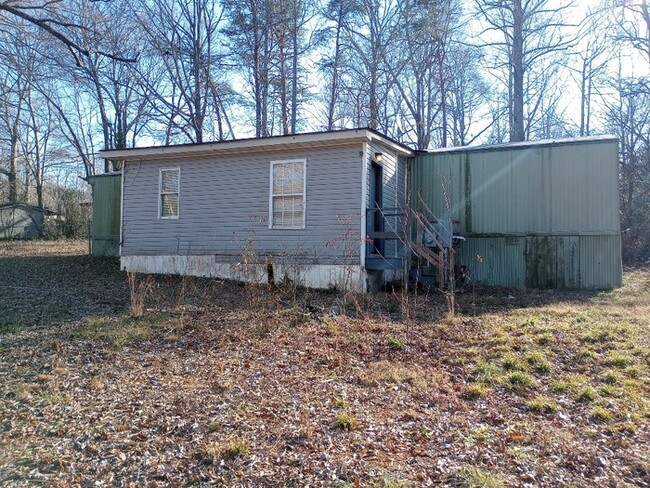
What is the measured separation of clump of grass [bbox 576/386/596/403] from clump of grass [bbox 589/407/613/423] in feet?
0.82

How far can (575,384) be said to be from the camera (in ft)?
14.9

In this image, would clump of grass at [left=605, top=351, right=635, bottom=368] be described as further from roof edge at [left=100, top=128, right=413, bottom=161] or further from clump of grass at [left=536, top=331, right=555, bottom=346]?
roof edge at [left=100, top=128, right=413, bottom=161]

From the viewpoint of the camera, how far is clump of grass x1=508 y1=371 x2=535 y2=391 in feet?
14.8

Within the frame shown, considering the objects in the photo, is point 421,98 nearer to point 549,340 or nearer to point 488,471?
point 549,340

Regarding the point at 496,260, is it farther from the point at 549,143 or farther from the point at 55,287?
the point at 55,287


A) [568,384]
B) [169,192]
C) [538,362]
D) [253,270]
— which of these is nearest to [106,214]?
[169,192]

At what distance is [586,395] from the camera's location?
4.27 metres

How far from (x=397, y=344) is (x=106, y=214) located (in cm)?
1187

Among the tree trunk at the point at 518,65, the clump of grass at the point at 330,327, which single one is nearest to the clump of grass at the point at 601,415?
the clump of grass at the point at 330,327

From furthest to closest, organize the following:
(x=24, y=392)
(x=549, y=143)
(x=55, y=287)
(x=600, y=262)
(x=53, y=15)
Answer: (x=549, y=143), (x=600, y=262), (x=55, y=287), (x=53, y=15), (x=24, y=392)

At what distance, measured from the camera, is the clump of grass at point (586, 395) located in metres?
4.23

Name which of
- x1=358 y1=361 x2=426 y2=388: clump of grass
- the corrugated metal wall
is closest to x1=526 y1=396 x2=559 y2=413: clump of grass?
x1=358 y1=361 x2=426 y2=388: clump of grass

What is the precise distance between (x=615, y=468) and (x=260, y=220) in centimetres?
835

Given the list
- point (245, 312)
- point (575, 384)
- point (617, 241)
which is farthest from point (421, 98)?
point (575, 384)
